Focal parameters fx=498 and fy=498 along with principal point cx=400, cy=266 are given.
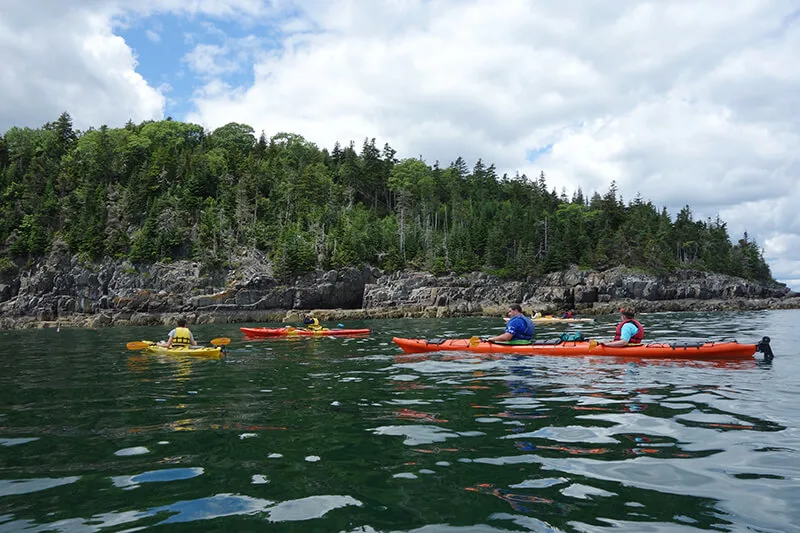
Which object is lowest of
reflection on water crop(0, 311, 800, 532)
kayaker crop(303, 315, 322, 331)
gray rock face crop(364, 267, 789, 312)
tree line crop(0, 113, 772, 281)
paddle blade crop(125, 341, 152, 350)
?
reflection on water crop(0, 311, 800, 532)

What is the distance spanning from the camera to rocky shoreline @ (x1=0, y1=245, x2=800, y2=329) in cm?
6044

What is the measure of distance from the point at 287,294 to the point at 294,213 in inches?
996

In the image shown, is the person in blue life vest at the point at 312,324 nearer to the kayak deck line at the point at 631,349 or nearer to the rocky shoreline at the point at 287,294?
the kayak deck line at the point at 631,349

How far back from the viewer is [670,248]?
94.6 m

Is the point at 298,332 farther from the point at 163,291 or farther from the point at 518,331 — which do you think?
the point at 163,291

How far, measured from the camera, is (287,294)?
65562mm

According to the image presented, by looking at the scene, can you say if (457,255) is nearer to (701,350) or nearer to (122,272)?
(122,272)

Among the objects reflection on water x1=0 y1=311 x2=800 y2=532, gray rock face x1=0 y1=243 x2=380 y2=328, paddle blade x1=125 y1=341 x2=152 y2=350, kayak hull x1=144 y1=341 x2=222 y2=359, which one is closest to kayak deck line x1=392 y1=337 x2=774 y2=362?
reflection on water x1=0 y1=311 x2=800 y2=532

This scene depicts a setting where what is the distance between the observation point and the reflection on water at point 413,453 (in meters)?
4.20

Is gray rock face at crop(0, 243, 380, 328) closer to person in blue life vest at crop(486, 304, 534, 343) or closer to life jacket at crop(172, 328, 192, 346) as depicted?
life jacket at crop(172, 328, 192, 346)

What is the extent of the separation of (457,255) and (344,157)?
4887 centimetres

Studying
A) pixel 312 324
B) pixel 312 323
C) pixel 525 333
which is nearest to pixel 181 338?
pixel 312 324

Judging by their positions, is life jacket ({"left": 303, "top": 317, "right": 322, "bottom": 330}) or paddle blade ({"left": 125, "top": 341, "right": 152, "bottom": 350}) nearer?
paddle blade ({"left": 125, "top": 341, "right": 152, "bottom": 350})

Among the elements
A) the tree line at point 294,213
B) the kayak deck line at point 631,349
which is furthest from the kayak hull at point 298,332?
the tree line at point 294,213
